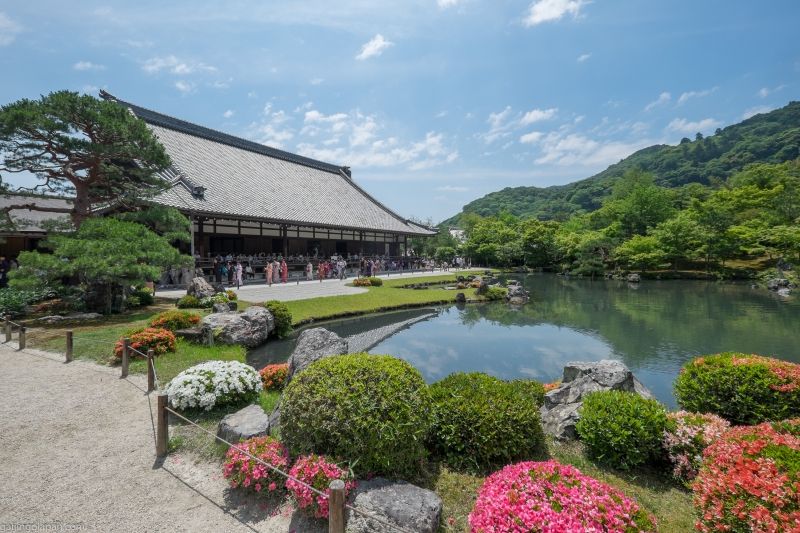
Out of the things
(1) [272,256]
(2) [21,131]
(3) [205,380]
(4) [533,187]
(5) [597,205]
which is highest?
(4) [533,187]

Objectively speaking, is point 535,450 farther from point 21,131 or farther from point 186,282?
point 186,282

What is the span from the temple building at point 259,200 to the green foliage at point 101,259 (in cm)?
624

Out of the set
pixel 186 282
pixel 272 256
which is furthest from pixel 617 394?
pixel 272 256

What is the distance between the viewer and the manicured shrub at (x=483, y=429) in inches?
187

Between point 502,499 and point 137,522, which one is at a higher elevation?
point 502,499

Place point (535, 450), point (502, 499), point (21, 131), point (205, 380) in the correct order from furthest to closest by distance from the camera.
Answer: point (21, 131) < point (205, 380) < point (535, 450) < point (502, 499)

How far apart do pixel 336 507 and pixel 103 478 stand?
361 centimetres

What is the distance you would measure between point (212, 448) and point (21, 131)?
14.1 meters

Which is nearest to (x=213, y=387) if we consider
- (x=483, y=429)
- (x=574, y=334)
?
(x=483, y=429)

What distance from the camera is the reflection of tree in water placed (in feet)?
43.3

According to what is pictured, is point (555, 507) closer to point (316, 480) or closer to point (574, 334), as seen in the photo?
point (316, 480)

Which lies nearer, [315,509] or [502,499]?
[502,499]

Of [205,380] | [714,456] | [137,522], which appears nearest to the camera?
[714,456]

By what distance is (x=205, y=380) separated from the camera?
6.65 metres
